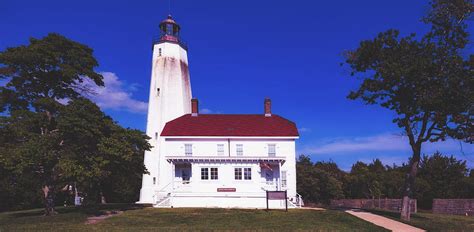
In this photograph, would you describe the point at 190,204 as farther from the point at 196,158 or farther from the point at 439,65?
the point at 439,65

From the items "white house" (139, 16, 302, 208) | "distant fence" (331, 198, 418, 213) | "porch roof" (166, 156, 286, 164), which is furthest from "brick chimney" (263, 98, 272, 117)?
"distant fence" (331, 198, 418, 213)

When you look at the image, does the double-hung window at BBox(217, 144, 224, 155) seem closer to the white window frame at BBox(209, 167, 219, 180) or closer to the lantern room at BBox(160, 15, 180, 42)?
the white window frame at BBox(209, 167, 219, 180)

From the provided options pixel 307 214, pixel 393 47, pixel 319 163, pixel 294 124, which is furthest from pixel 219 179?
pixel 319 163

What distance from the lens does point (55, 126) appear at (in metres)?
24.8

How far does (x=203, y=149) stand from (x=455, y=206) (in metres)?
20.2

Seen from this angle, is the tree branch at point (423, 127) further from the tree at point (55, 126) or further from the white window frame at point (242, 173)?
the tree at point (55, 126)

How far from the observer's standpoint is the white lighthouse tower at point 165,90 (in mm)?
37531

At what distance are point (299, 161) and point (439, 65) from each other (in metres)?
39.8

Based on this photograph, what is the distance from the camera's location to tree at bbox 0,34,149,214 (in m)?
21.8

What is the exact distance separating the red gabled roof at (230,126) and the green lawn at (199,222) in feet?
43.2

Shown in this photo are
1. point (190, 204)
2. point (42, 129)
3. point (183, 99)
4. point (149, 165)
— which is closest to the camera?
point (42, 129)

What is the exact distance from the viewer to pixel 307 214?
22.5 meters

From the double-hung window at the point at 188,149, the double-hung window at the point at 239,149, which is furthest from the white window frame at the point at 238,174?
the double-hung window at the point at 188,149

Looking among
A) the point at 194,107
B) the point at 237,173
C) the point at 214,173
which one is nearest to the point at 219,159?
the point at 214,173
